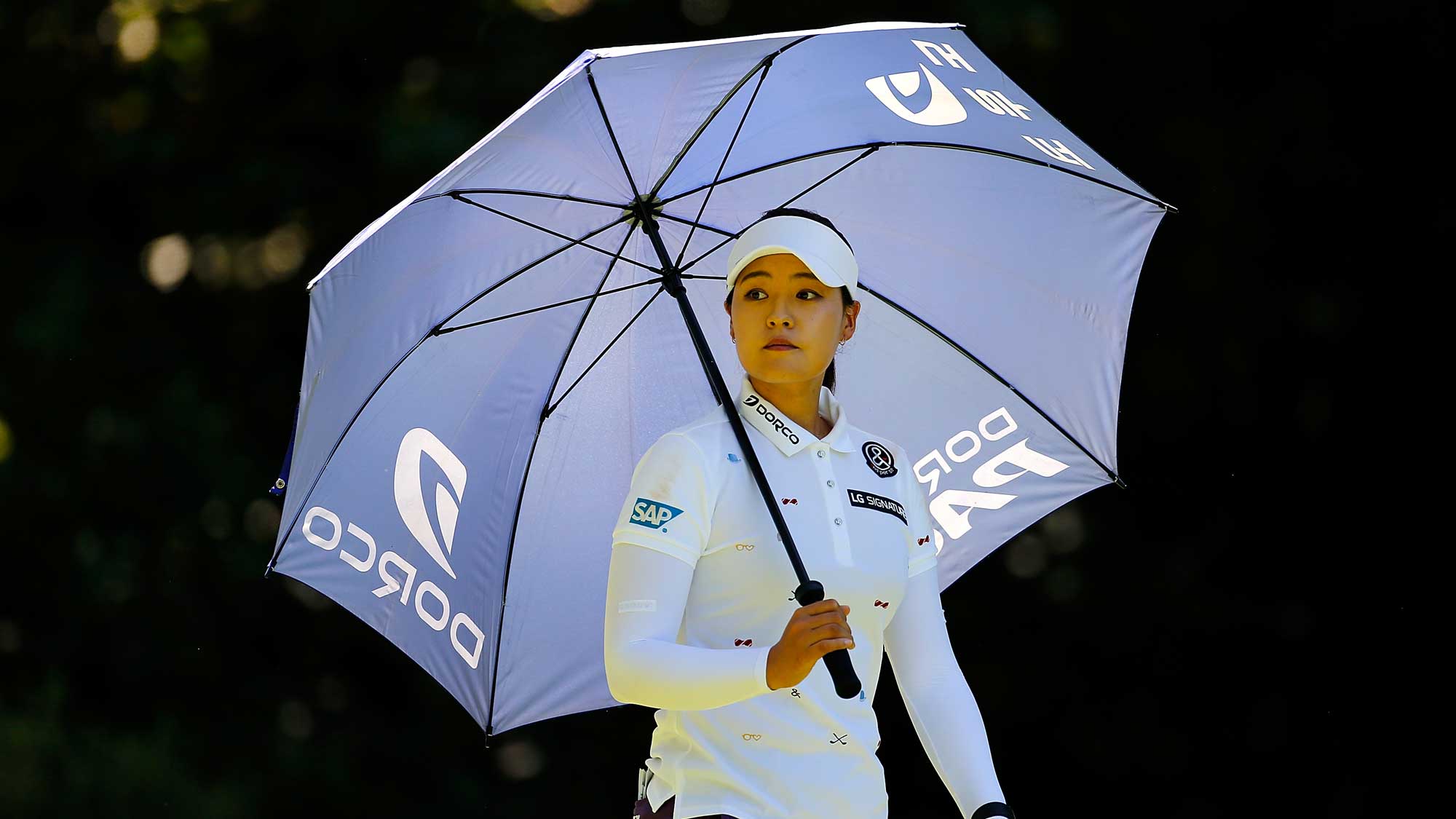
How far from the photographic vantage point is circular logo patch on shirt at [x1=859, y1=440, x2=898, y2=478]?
2324 mm

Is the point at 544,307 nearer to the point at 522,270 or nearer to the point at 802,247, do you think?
the point at 522,270

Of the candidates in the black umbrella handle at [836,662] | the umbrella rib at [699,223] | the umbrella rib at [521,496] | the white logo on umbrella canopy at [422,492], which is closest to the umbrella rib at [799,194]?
the umbrella rib at [699,223]

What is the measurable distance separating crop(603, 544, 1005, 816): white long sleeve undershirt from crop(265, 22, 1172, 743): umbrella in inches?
20.4

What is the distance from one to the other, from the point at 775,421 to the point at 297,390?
4.86m

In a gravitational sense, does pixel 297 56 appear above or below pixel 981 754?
above

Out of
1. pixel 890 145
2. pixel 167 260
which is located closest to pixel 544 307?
pixel 890 145

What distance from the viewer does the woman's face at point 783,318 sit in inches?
90.1

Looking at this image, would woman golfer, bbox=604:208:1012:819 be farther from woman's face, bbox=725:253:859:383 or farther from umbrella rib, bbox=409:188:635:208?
umbrella rib, bbox=409:188:635:208

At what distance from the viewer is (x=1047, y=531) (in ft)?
21.1

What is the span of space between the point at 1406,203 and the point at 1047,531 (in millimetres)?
1644

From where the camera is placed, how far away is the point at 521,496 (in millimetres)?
2818

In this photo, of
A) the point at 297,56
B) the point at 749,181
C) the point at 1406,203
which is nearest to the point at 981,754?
the point at 749,181

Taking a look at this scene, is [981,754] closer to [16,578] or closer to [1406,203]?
[1406,203]

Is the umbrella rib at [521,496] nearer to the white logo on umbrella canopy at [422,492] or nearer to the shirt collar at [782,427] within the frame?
the white logo on umbrella canopy at [422,492]
